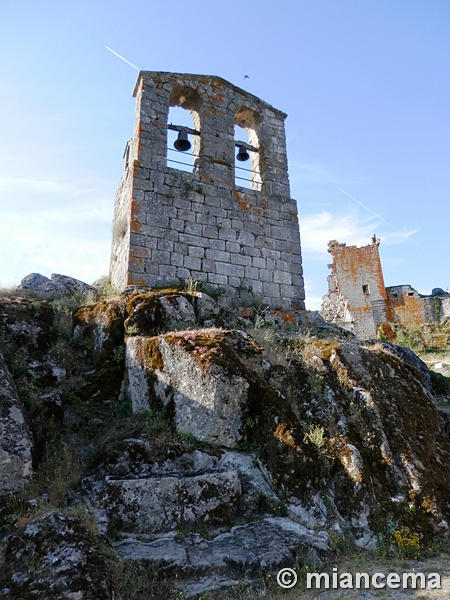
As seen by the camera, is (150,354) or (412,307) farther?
(412,307)

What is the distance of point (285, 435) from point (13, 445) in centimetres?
265

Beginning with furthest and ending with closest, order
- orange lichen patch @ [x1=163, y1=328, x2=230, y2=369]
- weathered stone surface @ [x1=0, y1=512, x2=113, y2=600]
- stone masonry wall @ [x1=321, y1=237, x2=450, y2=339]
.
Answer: stone masonry wall @ [x1=321, y1=237, x2=450, y2=339], orange lichen patch @ [x1=163, y1=328, x2=230, y2=369], weathered stone surface @ [x1=0, y1=512, x2=113, y2=600]

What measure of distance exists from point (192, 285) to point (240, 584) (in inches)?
212

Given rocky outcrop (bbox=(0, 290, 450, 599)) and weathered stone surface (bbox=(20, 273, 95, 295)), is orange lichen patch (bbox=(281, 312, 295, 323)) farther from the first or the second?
weathered stone surface (bbox=(20, 273, 95, 295))

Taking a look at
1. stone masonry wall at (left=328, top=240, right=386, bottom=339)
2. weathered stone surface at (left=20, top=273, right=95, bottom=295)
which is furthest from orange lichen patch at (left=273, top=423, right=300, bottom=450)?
stone masonry wall at (left=328, top=240, right=386, bottom=339)

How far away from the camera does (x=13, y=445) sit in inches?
155

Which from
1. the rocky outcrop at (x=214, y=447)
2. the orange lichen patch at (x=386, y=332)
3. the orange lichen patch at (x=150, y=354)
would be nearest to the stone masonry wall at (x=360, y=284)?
the orange lichen patch at (x=386, y=332)

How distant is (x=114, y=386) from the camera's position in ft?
18.8

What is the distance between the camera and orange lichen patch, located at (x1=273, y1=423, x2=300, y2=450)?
4.53 metres

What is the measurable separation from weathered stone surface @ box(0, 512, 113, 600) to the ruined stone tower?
4963 millimetres

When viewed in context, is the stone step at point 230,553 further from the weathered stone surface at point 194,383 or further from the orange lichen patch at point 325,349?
the orange lichen patch at point 325,349

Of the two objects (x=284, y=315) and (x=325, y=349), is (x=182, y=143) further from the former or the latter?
(x=325, y=349)

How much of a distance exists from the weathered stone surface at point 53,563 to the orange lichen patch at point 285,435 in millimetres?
2119

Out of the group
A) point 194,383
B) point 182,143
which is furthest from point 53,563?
point 182,143
